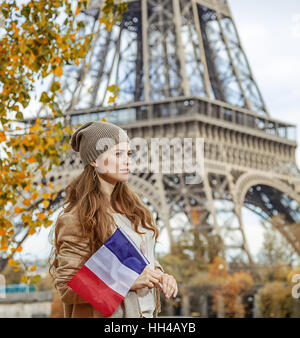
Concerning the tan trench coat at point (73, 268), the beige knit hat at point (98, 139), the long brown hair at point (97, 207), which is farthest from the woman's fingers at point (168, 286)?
the beige knit hat at point (98, 139)

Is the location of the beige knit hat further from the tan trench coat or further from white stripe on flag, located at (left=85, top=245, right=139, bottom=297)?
white stripe on flag, located at (left=85, top=245, right=139, bottom=297)

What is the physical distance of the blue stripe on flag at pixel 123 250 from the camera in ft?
6.15

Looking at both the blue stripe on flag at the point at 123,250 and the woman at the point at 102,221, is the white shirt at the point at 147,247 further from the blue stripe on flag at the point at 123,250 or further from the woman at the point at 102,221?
the blue stripe on flag at the point at 123,250

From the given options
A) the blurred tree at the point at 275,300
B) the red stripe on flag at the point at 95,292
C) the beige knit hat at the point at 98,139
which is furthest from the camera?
the blurred tree at the point at 275,300

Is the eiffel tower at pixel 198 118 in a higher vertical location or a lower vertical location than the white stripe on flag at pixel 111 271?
higher

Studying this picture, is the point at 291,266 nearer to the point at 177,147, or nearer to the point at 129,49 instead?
the point at 177,147

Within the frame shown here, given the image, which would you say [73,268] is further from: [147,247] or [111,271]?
[147,247]

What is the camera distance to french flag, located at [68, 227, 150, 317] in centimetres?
184

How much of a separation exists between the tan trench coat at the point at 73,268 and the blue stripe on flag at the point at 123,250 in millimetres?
101

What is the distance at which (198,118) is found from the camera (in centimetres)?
1755

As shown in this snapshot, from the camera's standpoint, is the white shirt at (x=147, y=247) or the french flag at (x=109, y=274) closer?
the french flag at (x=109, y=274)

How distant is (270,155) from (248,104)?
197 cm

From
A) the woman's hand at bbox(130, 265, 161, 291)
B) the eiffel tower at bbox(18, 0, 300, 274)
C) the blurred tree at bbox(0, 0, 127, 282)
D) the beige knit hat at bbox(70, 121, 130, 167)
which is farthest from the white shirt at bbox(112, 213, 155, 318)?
the eiffel tower at bbox(18, 0, 300, 274)

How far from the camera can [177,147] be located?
55.4 feet
